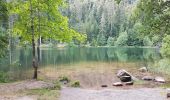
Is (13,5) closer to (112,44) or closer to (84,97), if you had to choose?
(84,97)

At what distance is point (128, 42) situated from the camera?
155875 mm

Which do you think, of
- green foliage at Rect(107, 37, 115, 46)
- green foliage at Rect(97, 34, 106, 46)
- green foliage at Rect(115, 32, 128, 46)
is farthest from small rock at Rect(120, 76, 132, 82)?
green foliage at Rect(97, 34, 106, 46)

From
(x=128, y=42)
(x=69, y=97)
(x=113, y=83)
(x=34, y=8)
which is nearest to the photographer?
(x=69, y=97)

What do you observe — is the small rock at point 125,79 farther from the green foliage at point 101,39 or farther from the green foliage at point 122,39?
the green foliage at point 101,39

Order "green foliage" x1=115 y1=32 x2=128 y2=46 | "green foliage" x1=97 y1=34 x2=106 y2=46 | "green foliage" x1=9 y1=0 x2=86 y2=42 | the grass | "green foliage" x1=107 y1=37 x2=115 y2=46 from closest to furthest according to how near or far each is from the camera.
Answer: the grass, "green foliage" x1=9 y1=0 x2=86 y2=42, "green foliage" x1=115 y1=32 x2=128 y2=46, "green foliage" x1=107 y1=37 x2=115 y2=46, "green foliage" x1=97 y1=34 x2=106 y2=46

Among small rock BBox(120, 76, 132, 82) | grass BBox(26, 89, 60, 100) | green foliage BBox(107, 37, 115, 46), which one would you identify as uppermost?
green foliage BBox(107, 37, 115, 46)

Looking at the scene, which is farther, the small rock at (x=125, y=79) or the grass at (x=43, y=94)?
the small rock at (x=125, y=79)

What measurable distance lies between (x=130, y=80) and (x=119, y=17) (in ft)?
441

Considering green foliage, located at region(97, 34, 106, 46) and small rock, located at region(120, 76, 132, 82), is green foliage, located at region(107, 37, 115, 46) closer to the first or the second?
green foliage, located at region(97, 34, 106, 46)

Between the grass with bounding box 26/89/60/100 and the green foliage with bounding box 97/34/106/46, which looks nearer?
the grass with bounding box 26/89/60/100

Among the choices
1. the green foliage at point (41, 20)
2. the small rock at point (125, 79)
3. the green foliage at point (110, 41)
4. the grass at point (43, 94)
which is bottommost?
the small rock at point (125, 79)

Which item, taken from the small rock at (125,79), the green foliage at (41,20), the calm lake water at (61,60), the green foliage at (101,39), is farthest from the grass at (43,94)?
the green foliage at (101,39)

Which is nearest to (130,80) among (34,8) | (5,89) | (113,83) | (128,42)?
(113,83)

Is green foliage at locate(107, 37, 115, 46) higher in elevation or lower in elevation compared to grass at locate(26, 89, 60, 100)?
higher
